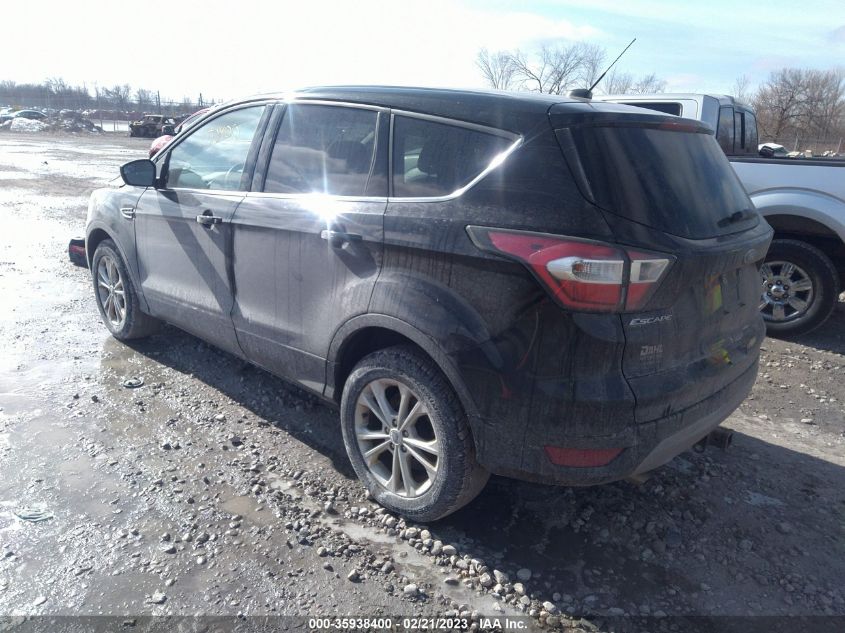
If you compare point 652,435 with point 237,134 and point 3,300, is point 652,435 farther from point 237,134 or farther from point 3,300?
point 3,300

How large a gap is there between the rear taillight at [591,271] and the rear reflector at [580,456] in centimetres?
56

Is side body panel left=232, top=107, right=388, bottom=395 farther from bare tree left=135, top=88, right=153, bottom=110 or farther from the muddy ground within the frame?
bare tree left=135, top=88, right=153, bottom=110

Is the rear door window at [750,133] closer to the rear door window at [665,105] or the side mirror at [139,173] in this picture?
the rear door window at [665,105]

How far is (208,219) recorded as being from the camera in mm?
3947

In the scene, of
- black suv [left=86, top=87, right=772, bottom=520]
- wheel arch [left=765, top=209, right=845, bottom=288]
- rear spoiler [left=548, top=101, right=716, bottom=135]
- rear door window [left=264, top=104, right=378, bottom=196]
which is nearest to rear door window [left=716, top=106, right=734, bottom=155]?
wheel arch [left=765, top=209, right=845, bottom=288]

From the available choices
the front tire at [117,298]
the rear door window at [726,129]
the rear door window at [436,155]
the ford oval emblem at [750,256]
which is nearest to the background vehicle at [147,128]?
the front tire at [117,298]

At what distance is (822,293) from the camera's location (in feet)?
18.8

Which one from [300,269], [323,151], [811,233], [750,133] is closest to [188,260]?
[300,269]

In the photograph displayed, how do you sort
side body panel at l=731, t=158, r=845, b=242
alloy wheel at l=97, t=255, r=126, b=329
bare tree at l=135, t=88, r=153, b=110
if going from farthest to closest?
bare tree at l=135, t=88, r=153, b=110 → side body panel at l=731, t=158, r=845, b=242 → alloy wheel at l=97, t=255, r=126, b=329

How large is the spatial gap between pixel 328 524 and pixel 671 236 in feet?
6.56

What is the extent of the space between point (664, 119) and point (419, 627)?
2359 mm

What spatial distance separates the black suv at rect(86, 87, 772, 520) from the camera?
98.0 inches

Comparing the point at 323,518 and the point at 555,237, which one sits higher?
the point at 555,237

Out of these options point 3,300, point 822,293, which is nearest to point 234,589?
point 3,300
